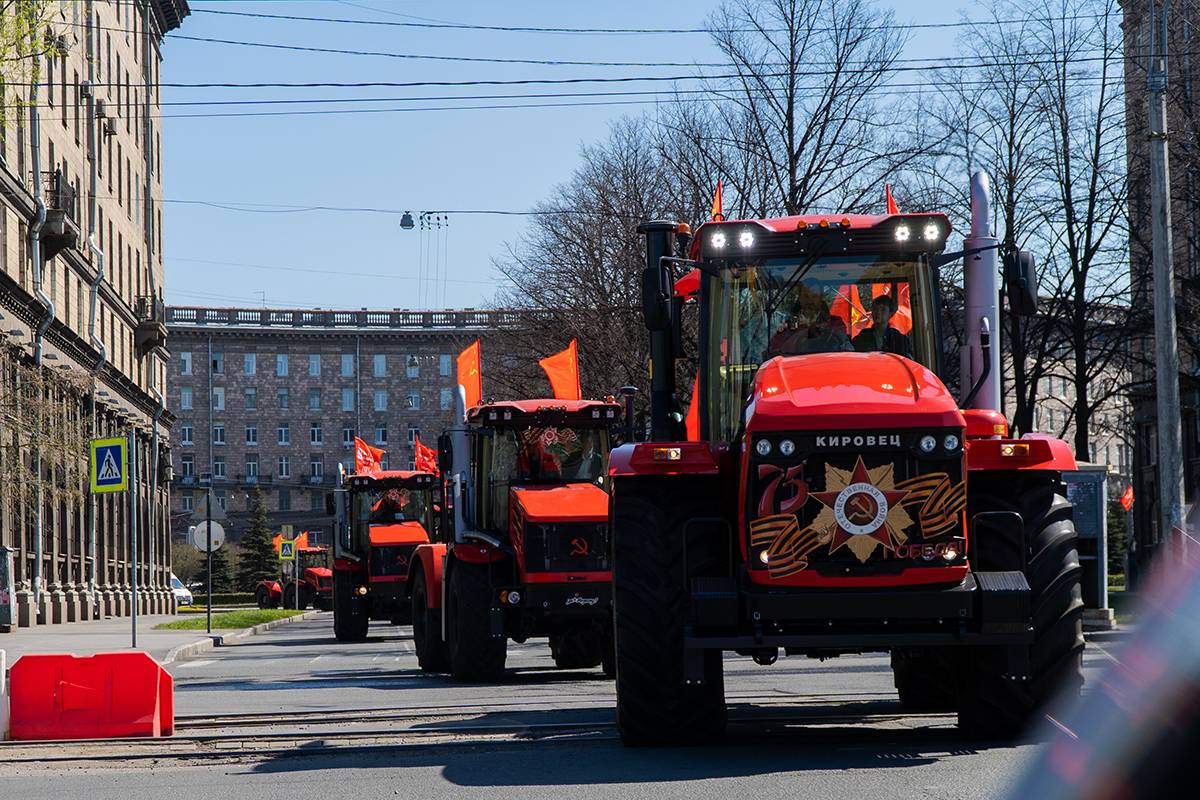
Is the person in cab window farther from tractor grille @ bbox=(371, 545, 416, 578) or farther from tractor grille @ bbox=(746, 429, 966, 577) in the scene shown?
tractor grille @ bbox=(371, 545, 416, 578)

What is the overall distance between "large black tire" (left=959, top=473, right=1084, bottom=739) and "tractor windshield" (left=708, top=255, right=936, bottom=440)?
1334mm

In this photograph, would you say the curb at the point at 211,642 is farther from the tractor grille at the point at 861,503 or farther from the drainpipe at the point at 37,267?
the tractor grille at the point at 861,503

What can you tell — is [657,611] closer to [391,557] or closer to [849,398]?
[849,398]

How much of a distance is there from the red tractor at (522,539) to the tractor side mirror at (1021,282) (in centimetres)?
830

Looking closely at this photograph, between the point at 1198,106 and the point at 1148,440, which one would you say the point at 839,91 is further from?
the point at 1148,440

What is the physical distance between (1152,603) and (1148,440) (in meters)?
58.2

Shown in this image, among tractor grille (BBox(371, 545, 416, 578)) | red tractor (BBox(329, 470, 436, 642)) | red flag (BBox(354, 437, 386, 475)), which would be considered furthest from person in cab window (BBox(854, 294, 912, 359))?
red flag (BBox(354, 437, 386, 475))

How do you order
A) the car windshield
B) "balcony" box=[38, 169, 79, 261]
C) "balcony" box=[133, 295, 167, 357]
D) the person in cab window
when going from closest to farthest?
the person in cab window < the car windshield < "balcony" box=[38, 169, 79, 261] < "balcony" box=[133, 295, 167, 357]

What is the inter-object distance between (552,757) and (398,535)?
2259cm

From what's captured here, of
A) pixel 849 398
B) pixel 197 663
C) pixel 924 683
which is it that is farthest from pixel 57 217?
pixel 849 398

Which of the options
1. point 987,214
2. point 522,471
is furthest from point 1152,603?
point 522,471

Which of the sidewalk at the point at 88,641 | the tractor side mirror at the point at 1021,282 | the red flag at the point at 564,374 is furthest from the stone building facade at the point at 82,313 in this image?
the tractor side mirror at the point at 1021,282

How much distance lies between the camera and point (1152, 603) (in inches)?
96.9

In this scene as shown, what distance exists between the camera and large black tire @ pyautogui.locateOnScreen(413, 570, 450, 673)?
20.0 metres
